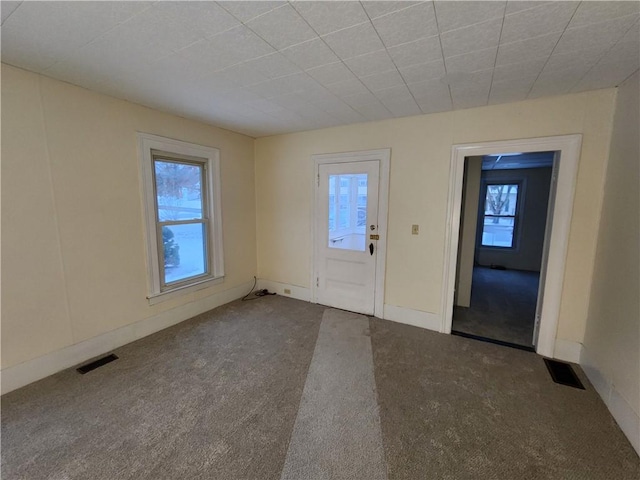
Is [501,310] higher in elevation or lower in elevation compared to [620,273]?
lower

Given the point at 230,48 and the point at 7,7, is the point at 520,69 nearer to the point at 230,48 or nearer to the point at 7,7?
the point at 230,48

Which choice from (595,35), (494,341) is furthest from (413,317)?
(595,35)

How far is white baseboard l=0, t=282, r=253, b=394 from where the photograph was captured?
2.10m

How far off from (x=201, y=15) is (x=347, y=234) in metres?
2.64

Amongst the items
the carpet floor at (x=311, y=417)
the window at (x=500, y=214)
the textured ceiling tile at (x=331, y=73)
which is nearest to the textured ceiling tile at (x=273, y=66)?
the textured ceiling tile at (x=331, y=73)

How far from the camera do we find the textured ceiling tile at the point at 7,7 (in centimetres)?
131

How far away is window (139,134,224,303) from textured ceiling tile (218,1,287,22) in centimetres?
195

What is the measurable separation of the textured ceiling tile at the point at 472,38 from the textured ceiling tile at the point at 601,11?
339 millimetres

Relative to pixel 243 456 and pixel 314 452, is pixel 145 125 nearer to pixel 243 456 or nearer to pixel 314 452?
pixel 243 456

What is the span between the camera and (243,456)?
156 centimetres

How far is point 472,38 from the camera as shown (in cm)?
156

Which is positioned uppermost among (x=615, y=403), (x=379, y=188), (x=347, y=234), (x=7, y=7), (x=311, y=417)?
(x=7, y=7)

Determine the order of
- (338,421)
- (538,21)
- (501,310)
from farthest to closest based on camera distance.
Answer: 1. (501,310)
2. (338,421)
3. (538,21)

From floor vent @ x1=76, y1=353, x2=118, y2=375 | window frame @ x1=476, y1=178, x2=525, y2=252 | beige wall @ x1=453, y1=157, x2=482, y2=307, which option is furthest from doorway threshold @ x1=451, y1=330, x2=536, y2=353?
window frame @ x1=476, y1=178, x2=525, y2=252
